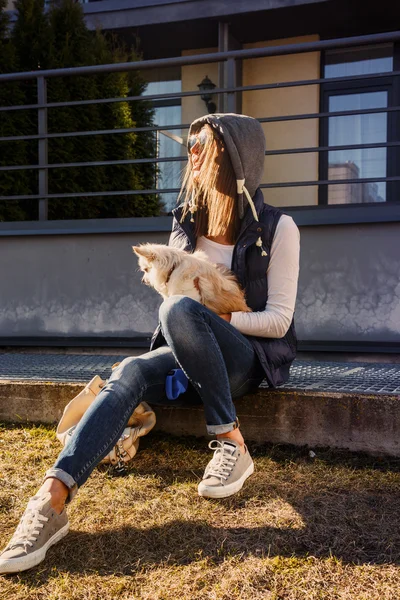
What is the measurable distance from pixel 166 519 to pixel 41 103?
3969 mm

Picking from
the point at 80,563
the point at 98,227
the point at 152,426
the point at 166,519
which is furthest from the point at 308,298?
the point at 80,563

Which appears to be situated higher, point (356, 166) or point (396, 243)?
point (356, 166)

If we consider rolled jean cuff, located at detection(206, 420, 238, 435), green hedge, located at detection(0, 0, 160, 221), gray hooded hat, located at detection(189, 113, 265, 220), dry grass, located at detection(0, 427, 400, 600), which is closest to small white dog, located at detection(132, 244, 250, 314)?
gray hooded hat, located at detection(189, 113, 265, 220)

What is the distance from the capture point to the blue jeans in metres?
2.16

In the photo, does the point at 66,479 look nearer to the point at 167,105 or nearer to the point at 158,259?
the point at 158,259

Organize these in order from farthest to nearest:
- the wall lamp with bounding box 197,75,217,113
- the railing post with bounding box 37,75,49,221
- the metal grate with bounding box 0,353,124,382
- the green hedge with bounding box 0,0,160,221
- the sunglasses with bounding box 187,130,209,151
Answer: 1. the wall lamp with bounding box 197,75,217,113
2. the green hedge with bounding box 0,0,160,221
3. the railing post with bounding box 37,75,49,221
4. the metal grate with bounding box 0,353,124,382
5. the sunglasses with bounding box 187,130,209,151

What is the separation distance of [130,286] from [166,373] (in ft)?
7.90

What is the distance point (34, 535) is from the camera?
1.96 m

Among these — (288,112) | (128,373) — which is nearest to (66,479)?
(128,373)

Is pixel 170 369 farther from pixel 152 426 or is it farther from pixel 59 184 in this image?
pixel 59 184

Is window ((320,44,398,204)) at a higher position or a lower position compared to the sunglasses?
higher

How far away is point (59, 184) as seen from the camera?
Result: 6.11 meters

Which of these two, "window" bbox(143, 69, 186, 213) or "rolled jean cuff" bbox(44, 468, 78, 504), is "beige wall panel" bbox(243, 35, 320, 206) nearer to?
"window" bbox(143, 69, 186, 213)

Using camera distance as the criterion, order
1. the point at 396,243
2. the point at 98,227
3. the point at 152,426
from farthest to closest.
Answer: the point at 98,227 < the point at 396,243 < the point at 152,426
